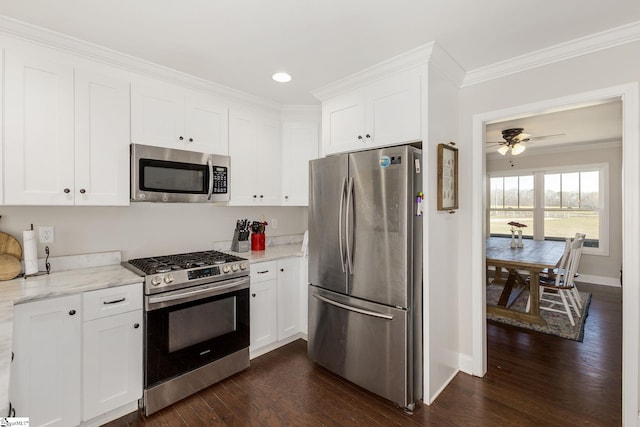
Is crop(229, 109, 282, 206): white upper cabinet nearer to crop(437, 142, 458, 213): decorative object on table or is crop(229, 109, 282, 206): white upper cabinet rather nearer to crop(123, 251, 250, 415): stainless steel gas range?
crop(123, 251, 250, 415): stainless steel gas range

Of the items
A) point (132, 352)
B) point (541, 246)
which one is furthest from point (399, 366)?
point (541, 246)

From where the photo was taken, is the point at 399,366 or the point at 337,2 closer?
the point at 337,2

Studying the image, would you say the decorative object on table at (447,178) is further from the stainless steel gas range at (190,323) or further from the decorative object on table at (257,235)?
the decorative object on table at (257,235)

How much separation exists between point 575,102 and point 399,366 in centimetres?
220

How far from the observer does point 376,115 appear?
8.03 feet

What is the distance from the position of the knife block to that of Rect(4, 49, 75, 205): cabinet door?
4.71 ft

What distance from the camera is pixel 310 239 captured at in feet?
9.04

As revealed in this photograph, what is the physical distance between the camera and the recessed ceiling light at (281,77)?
2569 mm

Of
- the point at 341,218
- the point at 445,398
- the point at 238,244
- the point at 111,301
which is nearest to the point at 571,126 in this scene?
the point at 341,218

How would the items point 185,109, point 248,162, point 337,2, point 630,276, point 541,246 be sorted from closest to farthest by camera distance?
1. point 337,2
2. point 630,276
3. point 185,109
4. point 248,162
5. point 541,246

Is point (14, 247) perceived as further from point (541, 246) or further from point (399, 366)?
point (541, 246)

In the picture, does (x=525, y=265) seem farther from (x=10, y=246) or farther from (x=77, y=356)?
(x=10, y=246)

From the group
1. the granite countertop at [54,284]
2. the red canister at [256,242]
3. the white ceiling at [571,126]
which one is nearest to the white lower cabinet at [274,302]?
the red canister at [256,242]

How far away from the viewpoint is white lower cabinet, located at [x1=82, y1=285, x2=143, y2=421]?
190cm
